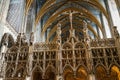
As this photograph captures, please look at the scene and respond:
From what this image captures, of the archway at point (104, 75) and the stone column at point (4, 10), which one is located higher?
the stone column at point (4, 10)

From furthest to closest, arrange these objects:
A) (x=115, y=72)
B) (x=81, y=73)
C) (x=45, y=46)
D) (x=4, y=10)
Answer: (x=81, y=73)
(x=45, y=46)
(x=115, y=72)
(x=4, y=10)

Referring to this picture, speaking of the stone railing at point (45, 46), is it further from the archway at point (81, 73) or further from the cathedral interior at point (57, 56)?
the archway at point (81, 73)

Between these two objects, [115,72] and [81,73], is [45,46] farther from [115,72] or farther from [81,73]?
[115,72]

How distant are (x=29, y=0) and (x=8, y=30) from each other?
604 cm

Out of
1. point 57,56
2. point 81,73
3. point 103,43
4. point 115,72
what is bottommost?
point 115,72

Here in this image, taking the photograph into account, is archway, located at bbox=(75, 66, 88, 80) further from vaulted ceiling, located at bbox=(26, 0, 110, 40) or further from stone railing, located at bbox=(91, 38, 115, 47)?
vaulted ceiling, located at bbox=(26, 0, 110, 40)

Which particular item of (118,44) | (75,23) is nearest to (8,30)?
(118,44)

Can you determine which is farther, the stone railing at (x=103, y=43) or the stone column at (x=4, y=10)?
the stone railing at (x=103, y=43)

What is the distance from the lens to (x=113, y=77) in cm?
1116

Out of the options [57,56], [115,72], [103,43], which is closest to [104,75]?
[115,72]

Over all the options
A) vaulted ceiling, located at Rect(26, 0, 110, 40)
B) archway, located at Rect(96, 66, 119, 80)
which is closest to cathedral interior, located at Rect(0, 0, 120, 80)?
archway, located at Rect(96, 66, 119, 80)

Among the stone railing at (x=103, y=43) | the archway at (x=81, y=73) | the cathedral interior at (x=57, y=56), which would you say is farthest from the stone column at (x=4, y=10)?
the stone railing at (x=103, y=43)

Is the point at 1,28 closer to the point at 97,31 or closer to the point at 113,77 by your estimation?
the point at 113,77

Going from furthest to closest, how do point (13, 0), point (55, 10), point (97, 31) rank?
point (97, 31) < point (55, 10) < point (13, 0)
